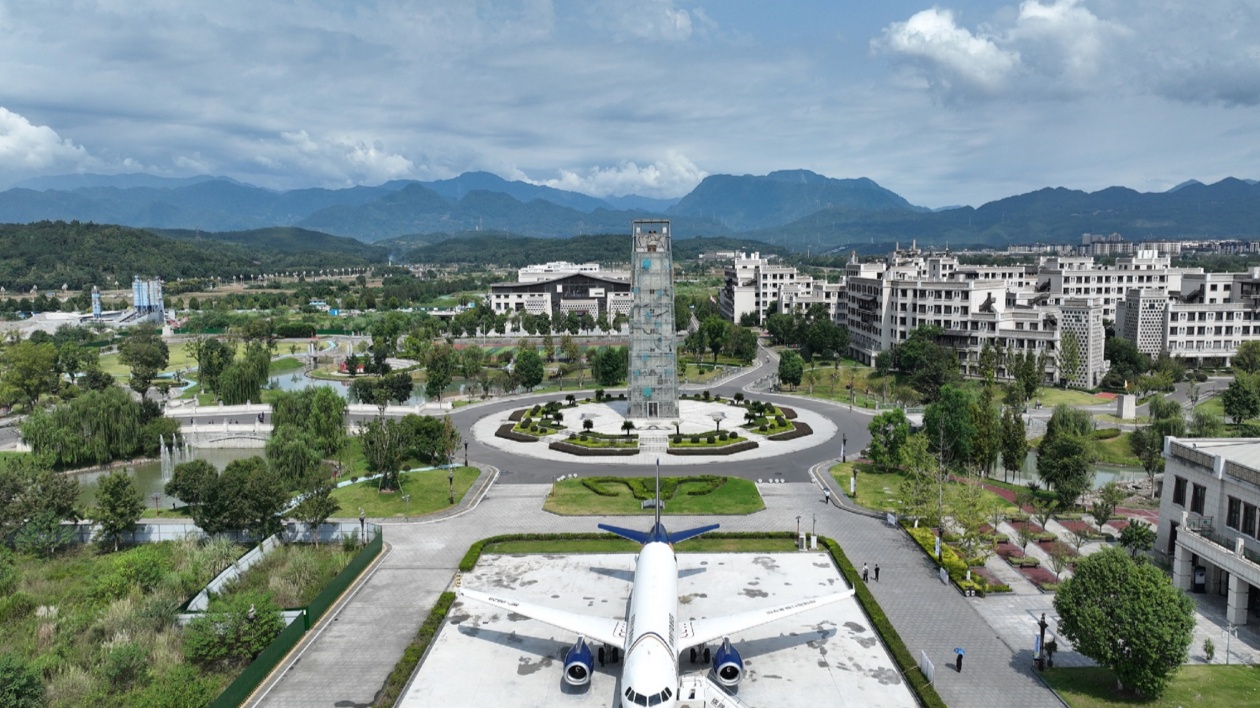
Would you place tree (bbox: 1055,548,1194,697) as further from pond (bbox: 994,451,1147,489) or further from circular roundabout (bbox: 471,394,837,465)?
circular roundabout (bbox: 471,394,837,465)

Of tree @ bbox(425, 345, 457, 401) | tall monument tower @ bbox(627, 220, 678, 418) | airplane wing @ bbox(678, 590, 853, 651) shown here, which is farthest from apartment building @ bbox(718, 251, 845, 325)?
airplane wing @ bbox(678, 590, 853, 651)

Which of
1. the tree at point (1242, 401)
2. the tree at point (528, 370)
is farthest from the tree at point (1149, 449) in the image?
the tree at point (528, 370)

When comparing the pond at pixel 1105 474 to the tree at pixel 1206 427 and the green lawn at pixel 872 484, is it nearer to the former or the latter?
the tree at pixel 1206 427

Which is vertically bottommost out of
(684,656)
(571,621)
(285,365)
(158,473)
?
(158,473)

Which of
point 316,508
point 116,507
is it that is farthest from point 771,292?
point 116,507

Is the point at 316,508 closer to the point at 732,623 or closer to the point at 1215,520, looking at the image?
the point at 732,623

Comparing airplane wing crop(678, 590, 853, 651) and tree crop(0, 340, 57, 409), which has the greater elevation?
tree crop(0, 340, 57, 409)

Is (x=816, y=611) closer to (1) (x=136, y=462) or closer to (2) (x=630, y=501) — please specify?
(2) (x=630, y=501)
